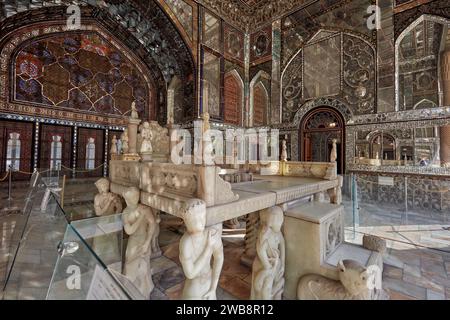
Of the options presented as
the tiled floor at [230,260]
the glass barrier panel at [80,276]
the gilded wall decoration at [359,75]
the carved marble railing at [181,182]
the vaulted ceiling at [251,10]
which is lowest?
the tiled floor at [230,260]

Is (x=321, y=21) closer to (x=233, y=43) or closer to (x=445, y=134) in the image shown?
(x=233, y=43)

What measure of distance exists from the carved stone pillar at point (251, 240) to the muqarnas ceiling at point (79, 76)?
1079cm

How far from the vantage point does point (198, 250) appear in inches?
77.8

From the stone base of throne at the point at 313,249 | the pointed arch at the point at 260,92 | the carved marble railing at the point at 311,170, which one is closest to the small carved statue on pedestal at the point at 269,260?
the stone base of throne at the point at 313,249

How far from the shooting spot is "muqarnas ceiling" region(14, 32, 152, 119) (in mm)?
8758

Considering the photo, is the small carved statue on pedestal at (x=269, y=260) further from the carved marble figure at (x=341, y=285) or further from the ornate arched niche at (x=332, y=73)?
the ornate arched niche at (x=332, y=73)

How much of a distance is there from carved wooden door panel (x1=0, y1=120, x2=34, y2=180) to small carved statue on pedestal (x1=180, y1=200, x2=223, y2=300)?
10996mm

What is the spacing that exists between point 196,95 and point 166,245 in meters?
7.87

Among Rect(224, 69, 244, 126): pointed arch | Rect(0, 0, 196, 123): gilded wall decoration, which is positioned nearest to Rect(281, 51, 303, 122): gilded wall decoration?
Rect(224, 69, 244, 126): pointed arch

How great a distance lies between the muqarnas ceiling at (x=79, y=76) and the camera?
345 inches

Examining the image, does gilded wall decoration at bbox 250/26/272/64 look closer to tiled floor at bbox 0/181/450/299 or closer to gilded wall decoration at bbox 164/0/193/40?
gilded wall decoration at bbox 164/0/193/40

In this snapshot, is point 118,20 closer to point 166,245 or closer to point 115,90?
point 115,90

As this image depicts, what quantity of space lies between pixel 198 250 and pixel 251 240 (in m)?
2.06
